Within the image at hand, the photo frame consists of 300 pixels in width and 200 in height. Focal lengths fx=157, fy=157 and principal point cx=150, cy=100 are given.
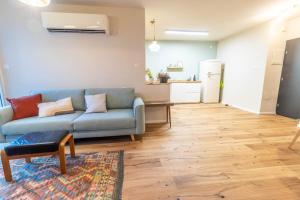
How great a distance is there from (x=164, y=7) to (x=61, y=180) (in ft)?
10.6

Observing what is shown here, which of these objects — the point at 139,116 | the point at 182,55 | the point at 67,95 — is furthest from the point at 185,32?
the point at 67,95

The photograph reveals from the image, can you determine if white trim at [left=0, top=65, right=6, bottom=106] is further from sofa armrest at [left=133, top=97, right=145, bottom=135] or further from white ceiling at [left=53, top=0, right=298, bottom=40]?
sofa armrest at [left=133, top=97, right=145, bottom=135]

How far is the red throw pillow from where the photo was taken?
248cm

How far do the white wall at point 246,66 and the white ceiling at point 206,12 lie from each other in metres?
0.41

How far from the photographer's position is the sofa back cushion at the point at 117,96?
2.99 meters

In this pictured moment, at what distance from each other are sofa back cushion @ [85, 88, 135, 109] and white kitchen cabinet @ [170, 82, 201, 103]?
2852 millimetres

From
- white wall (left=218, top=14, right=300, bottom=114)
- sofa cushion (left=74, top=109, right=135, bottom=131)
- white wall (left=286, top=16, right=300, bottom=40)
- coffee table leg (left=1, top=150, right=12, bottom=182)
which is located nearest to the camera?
coffee table leg (left=1, top=150, right=12, bottom=182)

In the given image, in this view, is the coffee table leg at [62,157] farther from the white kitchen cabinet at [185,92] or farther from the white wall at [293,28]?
the white wall at [293,28]

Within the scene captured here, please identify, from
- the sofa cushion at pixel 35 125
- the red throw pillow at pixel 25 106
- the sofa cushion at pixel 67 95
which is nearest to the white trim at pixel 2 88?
the sofa cushion at pixel 67 95

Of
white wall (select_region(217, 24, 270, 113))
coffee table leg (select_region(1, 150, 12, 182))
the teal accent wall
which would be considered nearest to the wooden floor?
coffee table leg (select_region(1, 150, 12, 182))

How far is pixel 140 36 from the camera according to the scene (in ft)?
10.4

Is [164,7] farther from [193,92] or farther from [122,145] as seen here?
[193,92]

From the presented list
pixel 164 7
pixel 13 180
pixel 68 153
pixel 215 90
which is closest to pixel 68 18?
pixel 164 7

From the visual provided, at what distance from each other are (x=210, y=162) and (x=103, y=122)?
1.62 meters
